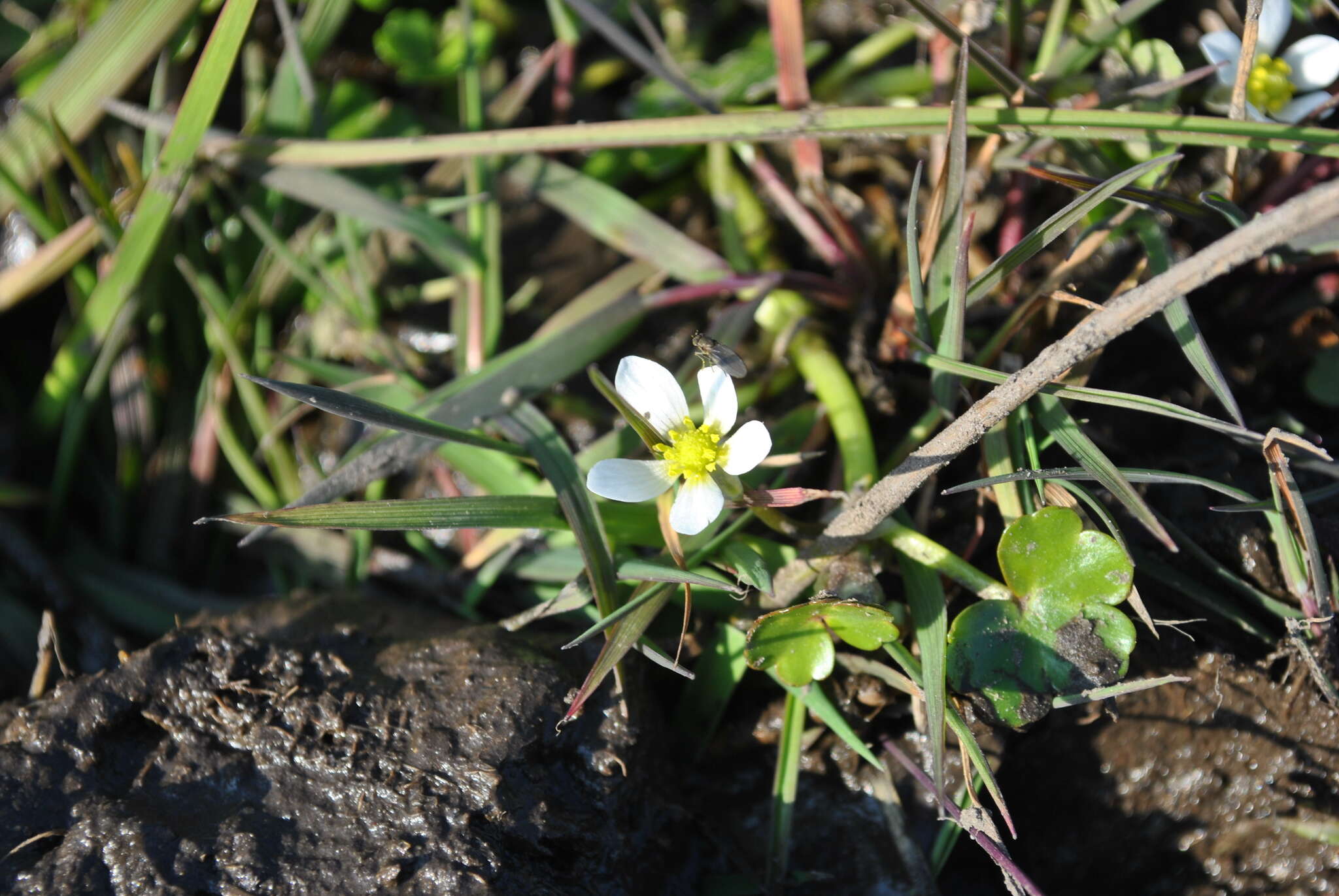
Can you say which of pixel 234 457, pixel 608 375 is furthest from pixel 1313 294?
pixel 234 457

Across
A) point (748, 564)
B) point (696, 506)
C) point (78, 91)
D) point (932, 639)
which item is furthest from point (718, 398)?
point (78, 91)

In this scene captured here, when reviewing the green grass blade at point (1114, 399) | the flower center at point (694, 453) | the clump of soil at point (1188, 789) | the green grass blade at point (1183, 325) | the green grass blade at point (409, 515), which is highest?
the green grass blade at point (1183, 325)

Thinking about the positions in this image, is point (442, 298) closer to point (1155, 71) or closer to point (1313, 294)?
point (1155, 71)

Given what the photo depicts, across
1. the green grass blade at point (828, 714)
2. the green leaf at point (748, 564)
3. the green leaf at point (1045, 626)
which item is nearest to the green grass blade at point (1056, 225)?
the green leaf at point (1045, 626)

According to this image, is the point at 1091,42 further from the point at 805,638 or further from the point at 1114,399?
the point at 805,638

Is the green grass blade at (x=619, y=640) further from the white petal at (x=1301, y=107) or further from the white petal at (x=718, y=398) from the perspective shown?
the white petal at (x=1301, y=107)

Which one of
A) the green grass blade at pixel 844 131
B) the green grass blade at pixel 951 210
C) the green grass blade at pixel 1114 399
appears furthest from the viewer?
the green grass blade at pixel 844 131

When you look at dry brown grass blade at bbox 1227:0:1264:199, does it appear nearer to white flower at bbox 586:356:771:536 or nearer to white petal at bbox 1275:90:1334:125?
white petal at bbox 1275:90:1334:125
